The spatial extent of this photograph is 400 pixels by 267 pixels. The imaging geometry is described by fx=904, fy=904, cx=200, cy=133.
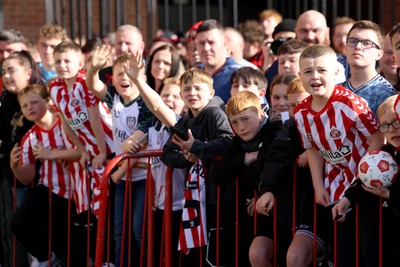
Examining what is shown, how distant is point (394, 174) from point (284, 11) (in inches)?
352

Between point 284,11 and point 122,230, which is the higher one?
point 284,11

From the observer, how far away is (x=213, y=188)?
625 cm

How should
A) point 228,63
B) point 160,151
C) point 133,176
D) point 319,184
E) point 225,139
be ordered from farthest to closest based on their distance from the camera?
point 228,63, point 133,176, point 160,151, point 225,139, point 319,184

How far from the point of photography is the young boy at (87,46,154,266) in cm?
690

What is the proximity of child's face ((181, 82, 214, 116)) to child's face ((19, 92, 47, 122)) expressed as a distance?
1.94 meters

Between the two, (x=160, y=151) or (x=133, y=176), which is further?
(x=133, y=176)


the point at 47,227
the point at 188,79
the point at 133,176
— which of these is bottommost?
the point at 47,227

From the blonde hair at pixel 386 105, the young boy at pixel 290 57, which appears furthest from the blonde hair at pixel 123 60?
the blonde hair at pixel 386 105

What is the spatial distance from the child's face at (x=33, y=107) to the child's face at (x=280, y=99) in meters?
2.48

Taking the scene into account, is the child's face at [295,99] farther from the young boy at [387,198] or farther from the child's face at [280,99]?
the young boy at [387,198]

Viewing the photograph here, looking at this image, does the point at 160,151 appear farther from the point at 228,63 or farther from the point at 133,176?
the point at 228,63

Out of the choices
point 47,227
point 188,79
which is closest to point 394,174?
point 188,79

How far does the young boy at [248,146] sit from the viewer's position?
19.2 ft

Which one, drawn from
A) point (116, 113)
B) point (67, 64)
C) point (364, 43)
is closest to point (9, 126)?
point (67, 64)
